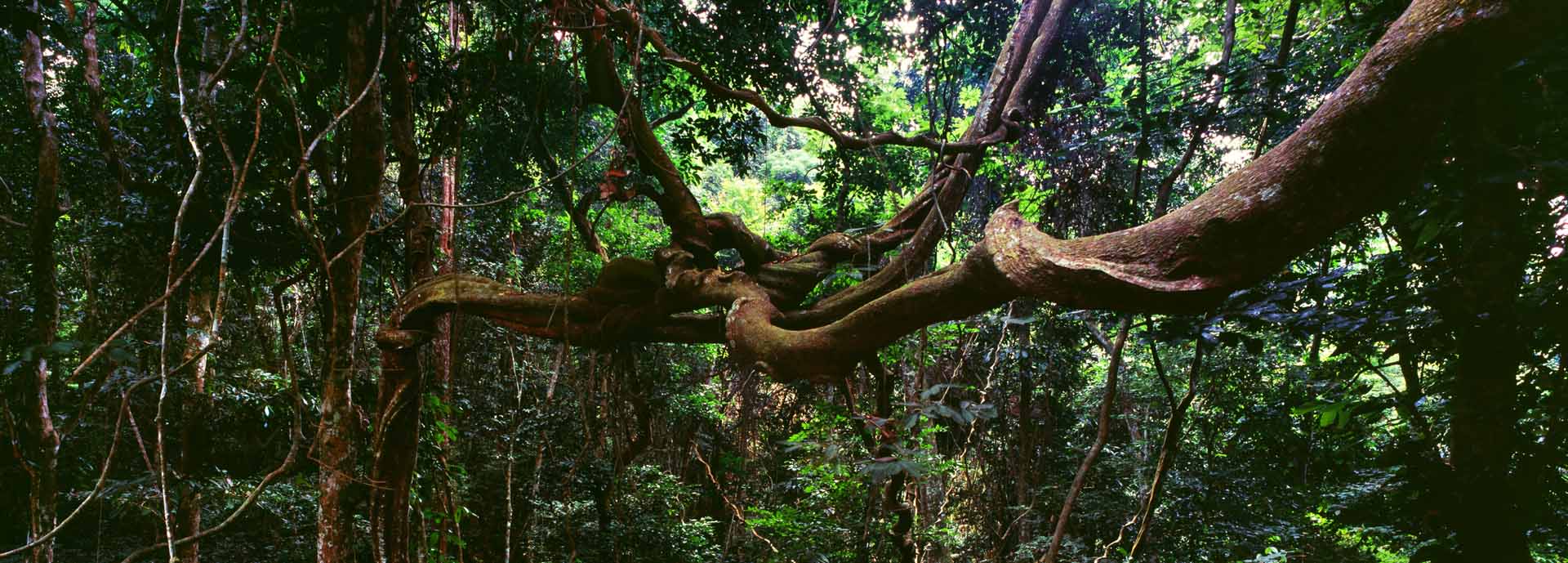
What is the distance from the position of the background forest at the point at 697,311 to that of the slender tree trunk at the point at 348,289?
12 millimetres

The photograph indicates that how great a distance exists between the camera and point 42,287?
8.74 feet

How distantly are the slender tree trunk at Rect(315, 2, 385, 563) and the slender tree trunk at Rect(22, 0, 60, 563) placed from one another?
113 centimetres

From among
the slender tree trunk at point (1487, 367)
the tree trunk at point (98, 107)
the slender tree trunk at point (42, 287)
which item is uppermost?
the tree trunk at point (98, 107)

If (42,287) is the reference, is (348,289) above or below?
below

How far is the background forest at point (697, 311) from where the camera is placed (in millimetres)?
1874

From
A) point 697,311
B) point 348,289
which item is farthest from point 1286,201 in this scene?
point 348,289

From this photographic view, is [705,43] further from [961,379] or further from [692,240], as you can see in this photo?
[961,379]

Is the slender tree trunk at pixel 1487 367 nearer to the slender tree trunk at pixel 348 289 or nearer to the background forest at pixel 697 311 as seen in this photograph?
the background forest at pixel 697 311

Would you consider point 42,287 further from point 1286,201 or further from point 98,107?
point 1286,201

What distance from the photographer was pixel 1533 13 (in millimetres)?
979

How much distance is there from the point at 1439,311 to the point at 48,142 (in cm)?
485

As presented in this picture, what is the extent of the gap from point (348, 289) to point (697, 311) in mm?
1331

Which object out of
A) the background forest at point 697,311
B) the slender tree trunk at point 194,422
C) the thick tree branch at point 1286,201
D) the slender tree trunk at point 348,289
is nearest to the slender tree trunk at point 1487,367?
the background forest at point 697,311

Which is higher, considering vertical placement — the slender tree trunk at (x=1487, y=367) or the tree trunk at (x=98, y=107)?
the tree trunk at (x=98, y=107)
